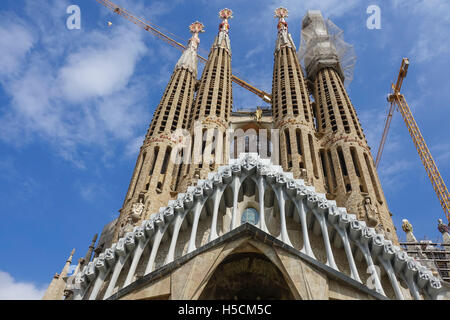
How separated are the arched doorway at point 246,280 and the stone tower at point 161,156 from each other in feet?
19.3

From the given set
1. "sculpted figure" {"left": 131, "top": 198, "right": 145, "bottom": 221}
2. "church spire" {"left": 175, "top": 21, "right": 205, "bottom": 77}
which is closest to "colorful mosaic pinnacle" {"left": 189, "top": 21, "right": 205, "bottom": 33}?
"church spire" {"left": 175, "top": 21, "right": 205, "bottom": 77}

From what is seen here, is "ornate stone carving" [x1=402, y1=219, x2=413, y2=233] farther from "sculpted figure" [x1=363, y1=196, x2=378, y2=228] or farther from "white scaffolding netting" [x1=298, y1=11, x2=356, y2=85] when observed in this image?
"sculpted figure" [x1=363, y1=196, x2=378, y2=228]

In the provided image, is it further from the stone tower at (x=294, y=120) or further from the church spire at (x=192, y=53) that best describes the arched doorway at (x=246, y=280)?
the church spire at (x=192, y=53)

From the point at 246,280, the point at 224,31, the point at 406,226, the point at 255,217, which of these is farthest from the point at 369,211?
the point at 224,31

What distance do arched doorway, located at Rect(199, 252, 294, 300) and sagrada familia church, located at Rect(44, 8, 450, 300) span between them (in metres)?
0.04

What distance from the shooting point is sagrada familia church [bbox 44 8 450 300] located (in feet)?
46.6

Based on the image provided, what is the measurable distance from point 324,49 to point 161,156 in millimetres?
18301

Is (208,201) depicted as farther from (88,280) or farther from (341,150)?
(341,150)

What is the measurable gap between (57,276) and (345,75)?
28.5 m

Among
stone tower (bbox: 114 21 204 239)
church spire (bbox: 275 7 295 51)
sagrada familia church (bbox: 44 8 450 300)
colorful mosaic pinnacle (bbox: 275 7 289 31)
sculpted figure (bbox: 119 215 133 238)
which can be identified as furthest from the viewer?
colorful mosaic pinnacle (bbox: 275 7 289 31)

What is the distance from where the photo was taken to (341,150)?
2472 cm

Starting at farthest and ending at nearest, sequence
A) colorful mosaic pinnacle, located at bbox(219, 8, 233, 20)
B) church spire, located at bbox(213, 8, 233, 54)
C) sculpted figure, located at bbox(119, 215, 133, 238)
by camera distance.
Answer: colorful mosaic pinnacle, located at bbox(219, 8, 233, 20)
church spire, located at bbox(213, 8, 233, 54)
sculpted figure, located at bbox(119, 215, 133, 238)

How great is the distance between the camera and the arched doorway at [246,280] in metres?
15.6

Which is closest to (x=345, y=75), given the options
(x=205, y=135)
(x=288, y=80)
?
(x=288, y=80)
